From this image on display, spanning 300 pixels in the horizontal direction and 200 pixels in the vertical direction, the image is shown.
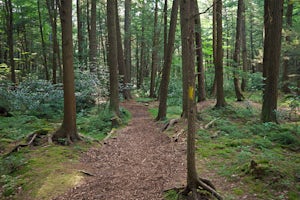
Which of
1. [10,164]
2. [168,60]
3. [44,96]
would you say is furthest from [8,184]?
[168,60]

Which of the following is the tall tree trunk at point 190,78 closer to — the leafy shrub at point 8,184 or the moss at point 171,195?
the moss at point 171,195

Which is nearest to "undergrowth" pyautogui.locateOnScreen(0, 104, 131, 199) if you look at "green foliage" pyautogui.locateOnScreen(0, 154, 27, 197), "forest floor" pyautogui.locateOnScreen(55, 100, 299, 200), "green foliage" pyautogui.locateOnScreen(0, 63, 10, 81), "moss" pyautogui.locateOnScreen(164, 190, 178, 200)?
"green foliage" pyautogui.locateOnScreen(0, 154, 27, 197)

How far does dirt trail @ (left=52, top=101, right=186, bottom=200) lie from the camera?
16.6ft

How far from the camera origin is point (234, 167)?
19.3 feet

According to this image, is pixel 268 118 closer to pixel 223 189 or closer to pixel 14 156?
pixel 223 189

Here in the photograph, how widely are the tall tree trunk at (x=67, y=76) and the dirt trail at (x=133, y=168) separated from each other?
0.98 meters

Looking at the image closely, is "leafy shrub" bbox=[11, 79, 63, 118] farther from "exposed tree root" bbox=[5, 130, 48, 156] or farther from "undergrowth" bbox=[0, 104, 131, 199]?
"exposed tree root" bbox=[5, 130, 48, 156]

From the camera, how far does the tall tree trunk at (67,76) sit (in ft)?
25.3

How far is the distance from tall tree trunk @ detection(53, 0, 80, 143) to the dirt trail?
38.7 inches

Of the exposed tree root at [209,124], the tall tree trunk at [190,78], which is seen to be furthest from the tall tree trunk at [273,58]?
the tall tree trunk at [190,78]

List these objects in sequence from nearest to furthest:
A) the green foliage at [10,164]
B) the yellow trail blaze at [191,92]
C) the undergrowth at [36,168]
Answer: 1. the yellow trail blaze at [191,92]
2. the undergrowth at [36,168]
3. the green foliage at [10,164]

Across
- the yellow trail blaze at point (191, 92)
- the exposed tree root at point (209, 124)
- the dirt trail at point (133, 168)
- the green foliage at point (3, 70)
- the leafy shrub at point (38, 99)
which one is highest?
the green foliage at point (3, 70)

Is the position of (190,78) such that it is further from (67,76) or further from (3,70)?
(3,70)

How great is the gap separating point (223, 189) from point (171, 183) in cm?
100
